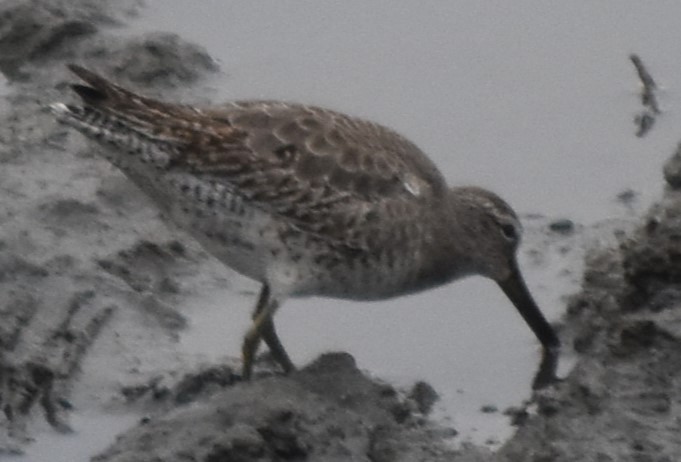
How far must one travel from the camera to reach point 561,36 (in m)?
10.2

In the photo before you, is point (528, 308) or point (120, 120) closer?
point (120, 120)

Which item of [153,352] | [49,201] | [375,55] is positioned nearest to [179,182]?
[153,352]

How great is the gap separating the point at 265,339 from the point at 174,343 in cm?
55

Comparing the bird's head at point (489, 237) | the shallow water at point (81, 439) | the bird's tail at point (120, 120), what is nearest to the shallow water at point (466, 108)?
the bird's head at point (489, 237)

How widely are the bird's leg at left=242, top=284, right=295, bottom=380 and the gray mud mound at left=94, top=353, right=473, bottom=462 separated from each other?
0.36m

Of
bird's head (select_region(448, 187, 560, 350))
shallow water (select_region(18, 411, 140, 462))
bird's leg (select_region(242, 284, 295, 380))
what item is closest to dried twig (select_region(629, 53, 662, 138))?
bird's head (select_region(448, 187, 560, 350))

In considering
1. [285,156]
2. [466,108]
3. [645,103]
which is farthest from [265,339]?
[645,103]

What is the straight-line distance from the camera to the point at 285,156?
7215 mm

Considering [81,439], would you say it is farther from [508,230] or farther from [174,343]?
[508,230]

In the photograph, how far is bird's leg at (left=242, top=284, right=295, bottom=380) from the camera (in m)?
7.21

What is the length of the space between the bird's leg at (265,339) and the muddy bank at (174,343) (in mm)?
95

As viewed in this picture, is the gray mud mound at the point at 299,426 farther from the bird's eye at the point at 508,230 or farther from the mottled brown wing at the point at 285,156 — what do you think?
the bird's eye at the point at 508,230

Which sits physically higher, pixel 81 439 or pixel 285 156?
pixel 285 156

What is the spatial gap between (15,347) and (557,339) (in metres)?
2.13
